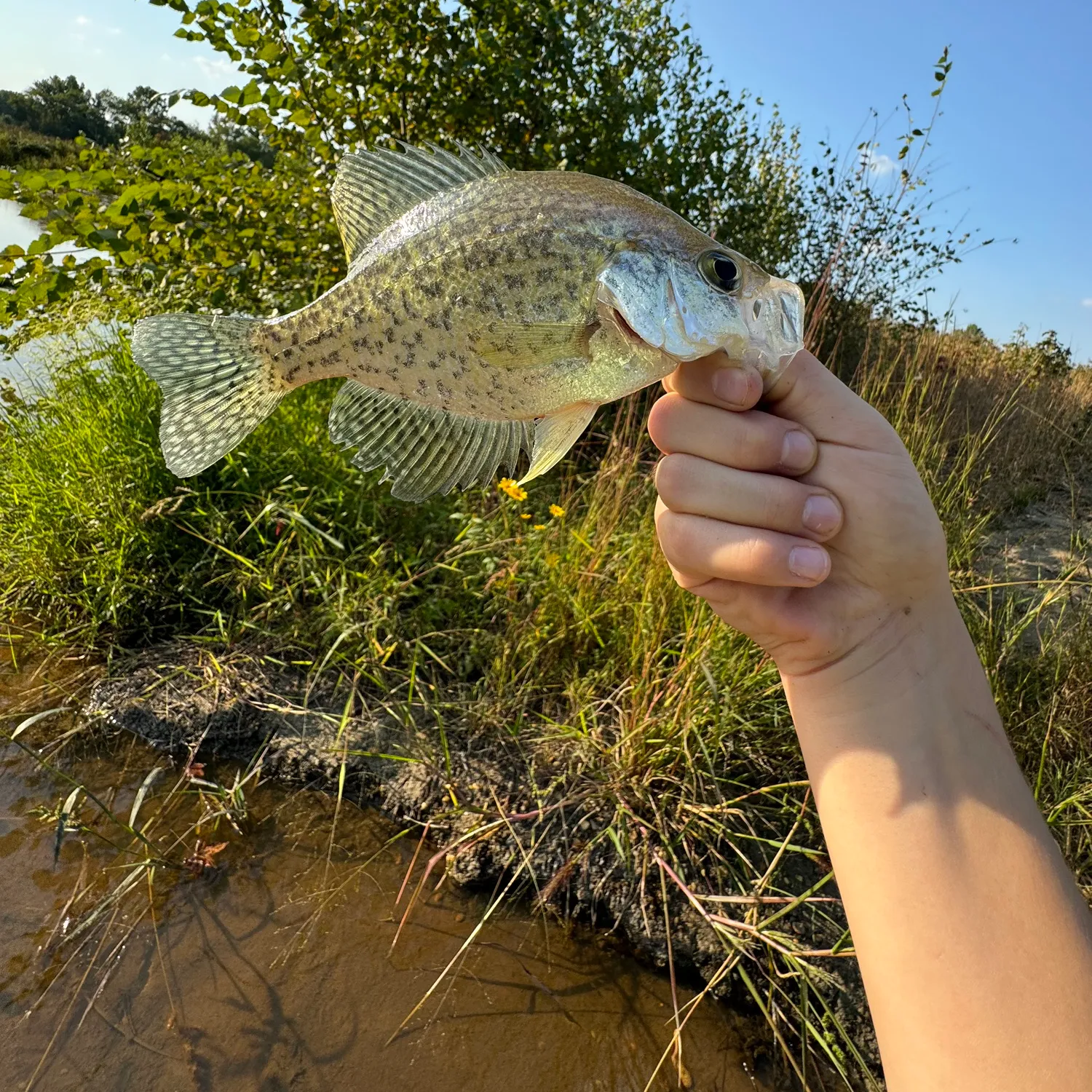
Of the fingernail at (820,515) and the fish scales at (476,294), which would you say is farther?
the fingernail at (820,515)

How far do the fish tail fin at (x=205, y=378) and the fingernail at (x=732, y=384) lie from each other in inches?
38.3

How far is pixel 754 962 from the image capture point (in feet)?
8.43

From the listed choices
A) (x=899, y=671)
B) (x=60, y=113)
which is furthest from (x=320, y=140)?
(x=60, y=113)

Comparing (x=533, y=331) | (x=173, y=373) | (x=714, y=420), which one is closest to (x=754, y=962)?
(x=714, y=420)

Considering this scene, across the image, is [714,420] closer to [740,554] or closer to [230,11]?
[740,554]

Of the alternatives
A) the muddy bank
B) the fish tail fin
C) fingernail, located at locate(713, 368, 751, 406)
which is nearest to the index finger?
fingernail, located at locate(713, 368, 751, 406)

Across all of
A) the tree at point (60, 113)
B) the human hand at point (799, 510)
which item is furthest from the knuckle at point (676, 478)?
the tree at point (60, 113)

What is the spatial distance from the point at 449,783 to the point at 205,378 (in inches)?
76.2

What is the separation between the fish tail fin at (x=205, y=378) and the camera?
164 centimetres

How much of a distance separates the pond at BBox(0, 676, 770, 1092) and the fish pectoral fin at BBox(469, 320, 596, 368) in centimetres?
227

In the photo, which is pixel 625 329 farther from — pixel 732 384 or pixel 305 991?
pixel 305 991

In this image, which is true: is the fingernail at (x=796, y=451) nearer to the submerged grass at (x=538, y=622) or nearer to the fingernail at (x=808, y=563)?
the fingernail at (x=808, y=563)

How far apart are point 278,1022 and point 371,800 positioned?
0.94 meters

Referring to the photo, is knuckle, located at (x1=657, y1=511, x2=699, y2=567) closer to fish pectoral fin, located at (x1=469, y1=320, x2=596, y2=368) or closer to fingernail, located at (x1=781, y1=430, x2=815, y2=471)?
fingernail, located at (x1=781, y1=430, x2=815, y2=471)
